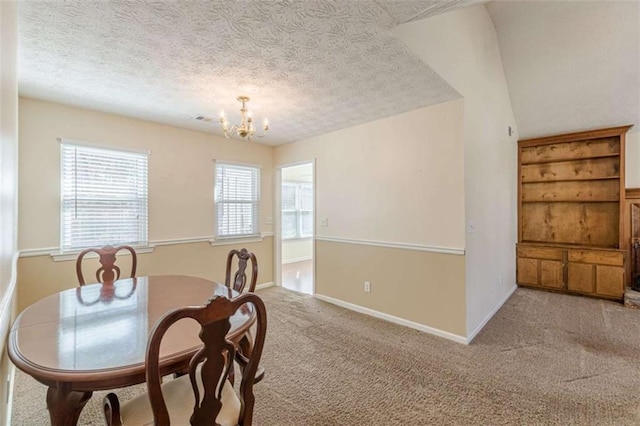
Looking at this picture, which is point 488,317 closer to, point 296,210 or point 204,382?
point 204,382

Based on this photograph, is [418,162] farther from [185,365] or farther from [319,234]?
[185,365]

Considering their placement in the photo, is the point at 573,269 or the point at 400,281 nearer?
the point at 400,281

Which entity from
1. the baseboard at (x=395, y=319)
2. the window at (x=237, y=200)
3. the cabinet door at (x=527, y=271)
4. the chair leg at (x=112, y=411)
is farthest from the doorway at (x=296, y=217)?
the chair leg at (x=112, y=411)

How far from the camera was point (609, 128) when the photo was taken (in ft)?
13.4

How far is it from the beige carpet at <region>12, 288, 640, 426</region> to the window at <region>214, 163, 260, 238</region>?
5.40 feet

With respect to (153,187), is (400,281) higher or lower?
lower

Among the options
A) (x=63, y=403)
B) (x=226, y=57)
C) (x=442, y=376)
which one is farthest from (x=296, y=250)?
(x=63, y=403)

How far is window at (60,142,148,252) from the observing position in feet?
9.73

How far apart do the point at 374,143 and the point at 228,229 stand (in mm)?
2495

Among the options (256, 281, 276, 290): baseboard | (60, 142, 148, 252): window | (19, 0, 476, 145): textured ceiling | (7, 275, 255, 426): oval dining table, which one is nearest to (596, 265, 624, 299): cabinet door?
(19, 0, 476, 145): textured ceiling

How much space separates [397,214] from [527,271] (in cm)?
300

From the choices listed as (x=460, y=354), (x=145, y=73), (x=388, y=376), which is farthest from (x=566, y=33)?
(x=145, y=73)

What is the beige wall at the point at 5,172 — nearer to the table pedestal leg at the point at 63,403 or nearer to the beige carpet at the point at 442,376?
the table pedestal leg at the point at 63,403

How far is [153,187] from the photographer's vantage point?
11.6ft
